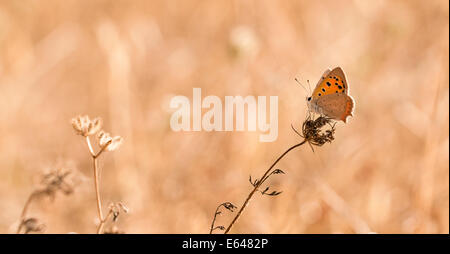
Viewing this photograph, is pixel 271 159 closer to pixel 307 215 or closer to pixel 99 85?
pixel 307 215

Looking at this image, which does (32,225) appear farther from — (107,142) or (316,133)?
(316,133)

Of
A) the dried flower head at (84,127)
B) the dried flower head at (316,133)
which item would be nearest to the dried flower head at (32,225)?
the dried flower head at (84,127)

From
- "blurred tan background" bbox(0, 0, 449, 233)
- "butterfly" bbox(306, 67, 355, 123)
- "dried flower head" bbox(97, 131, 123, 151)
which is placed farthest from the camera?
"blurred tan background" bbox(0, 0, 449, 233)

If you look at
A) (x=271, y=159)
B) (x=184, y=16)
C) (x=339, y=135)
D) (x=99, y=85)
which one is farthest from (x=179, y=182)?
(x=184, y=16)

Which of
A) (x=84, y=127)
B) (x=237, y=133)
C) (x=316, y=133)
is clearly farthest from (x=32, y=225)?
(x=237, y=133)

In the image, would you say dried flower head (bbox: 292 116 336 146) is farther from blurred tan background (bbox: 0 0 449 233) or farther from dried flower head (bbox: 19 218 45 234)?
blurred tan background (bbox: 0 0 449 233)

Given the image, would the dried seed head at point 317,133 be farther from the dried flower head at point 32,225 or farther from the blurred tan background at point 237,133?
the blurred tan background at point 237,133

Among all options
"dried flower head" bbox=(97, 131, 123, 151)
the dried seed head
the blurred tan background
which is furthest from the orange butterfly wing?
the blurred tan background
